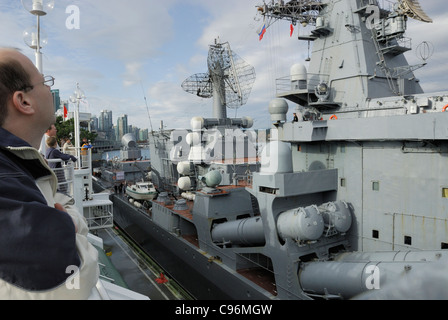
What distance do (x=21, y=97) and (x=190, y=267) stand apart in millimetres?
13739

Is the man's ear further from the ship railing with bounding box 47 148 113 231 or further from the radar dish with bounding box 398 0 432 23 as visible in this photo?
the radar dish with bounding box 398 0 432 23

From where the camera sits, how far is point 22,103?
4.08 feet

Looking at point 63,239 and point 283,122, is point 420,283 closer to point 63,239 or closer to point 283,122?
point 63,239

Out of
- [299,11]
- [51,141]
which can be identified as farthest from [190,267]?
[299,11]

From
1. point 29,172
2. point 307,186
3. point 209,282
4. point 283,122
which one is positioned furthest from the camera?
point 209,282

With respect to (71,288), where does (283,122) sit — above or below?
above

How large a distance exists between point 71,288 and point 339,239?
362 inches

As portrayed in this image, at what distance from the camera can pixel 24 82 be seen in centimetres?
126

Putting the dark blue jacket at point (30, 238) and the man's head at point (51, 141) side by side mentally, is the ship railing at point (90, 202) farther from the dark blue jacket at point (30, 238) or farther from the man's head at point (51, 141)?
the dark blue jacket at point (30, 238)

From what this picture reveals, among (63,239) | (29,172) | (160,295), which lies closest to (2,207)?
(63,239)

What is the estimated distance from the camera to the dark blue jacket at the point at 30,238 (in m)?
0.94

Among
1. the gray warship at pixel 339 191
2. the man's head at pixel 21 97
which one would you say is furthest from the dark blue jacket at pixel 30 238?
the gray warship at pixel 339 191

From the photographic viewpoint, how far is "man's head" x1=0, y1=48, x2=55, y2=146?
1.21 metres

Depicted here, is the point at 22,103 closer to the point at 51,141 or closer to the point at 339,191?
the point at 51,141
